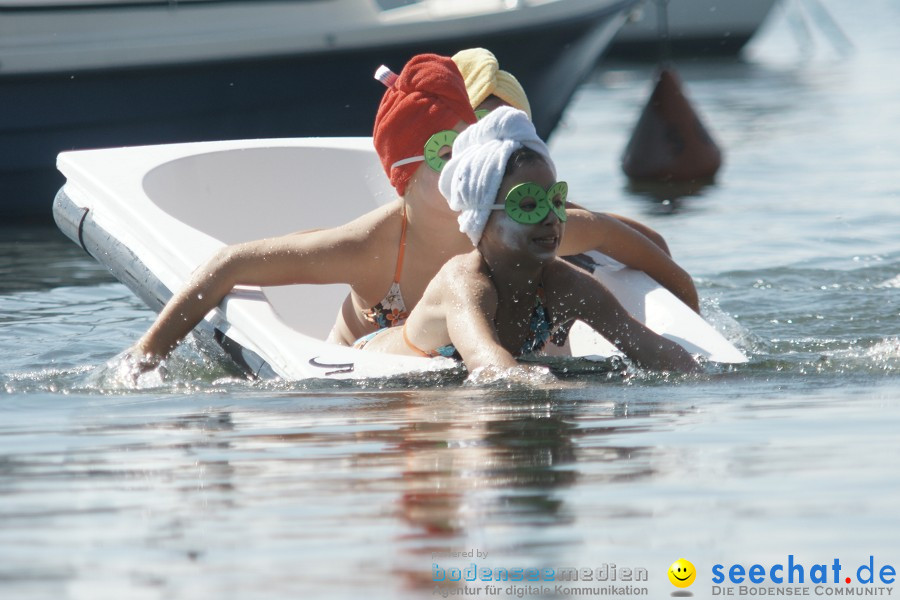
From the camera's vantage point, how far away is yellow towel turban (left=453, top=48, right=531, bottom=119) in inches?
203

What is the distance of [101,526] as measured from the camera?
3031 millimetres

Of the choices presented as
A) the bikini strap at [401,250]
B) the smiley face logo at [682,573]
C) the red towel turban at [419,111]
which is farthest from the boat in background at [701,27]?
the smiley face logo at [682,573]

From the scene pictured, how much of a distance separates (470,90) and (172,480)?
215 cm

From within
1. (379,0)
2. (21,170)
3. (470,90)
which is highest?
(470,90)

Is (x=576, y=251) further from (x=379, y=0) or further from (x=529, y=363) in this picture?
(x=379, y=0)

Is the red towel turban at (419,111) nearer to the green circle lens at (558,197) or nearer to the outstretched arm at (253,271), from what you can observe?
the outstretched arm at (253,271)

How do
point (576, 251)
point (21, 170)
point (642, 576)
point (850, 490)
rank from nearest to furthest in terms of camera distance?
point (642, 576) → point (850, 490) → point (576, 251) → point (21, 170)

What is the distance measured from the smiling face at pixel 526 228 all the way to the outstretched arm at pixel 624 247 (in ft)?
2.49

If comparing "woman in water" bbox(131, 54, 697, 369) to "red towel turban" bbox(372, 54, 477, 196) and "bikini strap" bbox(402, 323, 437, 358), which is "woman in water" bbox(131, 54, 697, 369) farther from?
"bikini strap" bbox(402, 323, 437, 358)

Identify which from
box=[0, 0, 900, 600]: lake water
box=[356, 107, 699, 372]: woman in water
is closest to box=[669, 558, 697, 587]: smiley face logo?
box=[0, 0, 900, 600]: lake water

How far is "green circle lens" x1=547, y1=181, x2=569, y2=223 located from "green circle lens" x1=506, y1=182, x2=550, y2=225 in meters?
0.02

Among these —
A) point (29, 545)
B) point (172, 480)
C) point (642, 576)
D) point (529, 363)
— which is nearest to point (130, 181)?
point (529, 363)

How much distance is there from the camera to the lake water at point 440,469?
2.72m

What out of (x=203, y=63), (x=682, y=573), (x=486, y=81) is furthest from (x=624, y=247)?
(x=203, y=63)
